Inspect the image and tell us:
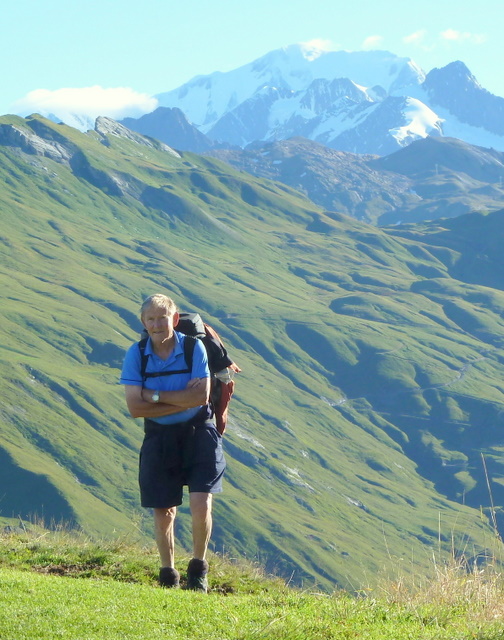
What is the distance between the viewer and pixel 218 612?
30.1 feet

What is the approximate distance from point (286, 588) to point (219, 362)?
3473 mm

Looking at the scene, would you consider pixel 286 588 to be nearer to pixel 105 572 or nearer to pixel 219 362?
pixel 105 572

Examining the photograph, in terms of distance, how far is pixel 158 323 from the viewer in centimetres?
1104

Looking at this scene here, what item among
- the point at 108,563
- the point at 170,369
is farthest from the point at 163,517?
the point at 170,369

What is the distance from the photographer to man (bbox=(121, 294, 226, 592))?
11.0 meters

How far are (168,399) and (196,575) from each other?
2290mm

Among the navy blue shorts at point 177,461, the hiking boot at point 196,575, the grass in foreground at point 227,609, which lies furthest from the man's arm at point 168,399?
the grass in foreground at point 227,609

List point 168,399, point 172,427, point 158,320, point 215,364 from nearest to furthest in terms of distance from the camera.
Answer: point 168,399, point 158,320, point 172,427, point 215,364

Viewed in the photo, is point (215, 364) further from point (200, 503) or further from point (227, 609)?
point (227, 609)

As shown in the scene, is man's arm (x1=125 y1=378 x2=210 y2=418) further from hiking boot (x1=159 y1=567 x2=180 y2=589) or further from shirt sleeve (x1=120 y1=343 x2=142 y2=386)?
hiking boot (x1=159 y1=567 x2=180 y2=589)

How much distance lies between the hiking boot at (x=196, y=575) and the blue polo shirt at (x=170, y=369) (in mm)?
1828

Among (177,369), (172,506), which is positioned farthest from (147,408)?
(172,506)

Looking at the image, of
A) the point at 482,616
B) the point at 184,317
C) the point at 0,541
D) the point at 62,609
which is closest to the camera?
the point at 62,609

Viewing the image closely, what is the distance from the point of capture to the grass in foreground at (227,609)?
28.0 ft
